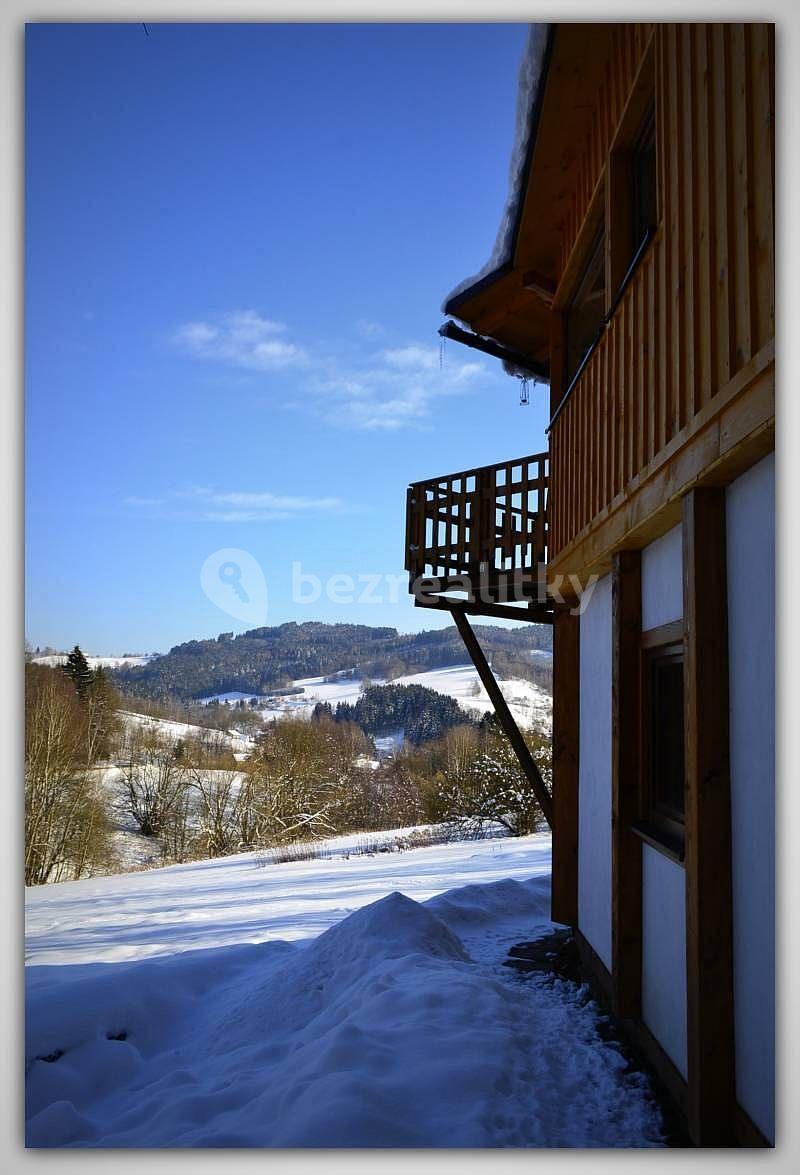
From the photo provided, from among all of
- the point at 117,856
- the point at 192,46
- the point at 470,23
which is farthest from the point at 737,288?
the point at 117,856

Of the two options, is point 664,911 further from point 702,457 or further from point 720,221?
point 720,221

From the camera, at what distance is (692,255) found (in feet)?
7.36

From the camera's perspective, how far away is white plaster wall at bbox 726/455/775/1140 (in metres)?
1.89

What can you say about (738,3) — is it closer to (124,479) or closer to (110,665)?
(124,479)

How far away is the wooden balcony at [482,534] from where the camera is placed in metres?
5.50

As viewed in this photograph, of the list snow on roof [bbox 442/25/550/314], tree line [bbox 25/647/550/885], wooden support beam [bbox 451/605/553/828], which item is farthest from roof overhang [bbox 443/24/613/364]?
tree line [bbox 25/647/550/885]

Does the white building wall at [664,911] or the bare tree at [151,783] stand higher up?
the white building wall at [664,911]

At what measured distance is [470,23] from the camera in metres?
2.68

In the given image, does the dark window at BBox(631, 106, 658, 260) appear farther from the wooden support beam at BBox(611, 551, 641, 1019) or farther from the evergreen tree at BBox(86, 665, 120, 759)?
the evergreen tree at BBox(86, 665, 120, 759)

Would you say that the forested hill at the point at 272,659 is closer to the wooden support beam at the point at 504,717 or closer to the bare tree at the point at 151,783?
the bare tree at the point at 151,783

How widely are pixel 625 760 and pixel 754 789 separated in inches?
53.5

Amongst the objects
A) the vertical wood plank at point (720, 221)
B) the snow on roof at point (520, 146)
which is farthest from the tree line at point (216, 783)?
the vertical wood plank at point (720, 221)

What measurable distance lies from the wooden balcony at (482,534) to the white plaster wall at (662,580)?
2104 millimetres

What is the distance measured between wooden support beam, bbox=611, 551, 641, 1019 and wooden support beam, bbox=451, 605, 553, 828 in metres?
1.95
